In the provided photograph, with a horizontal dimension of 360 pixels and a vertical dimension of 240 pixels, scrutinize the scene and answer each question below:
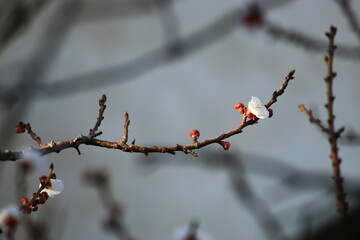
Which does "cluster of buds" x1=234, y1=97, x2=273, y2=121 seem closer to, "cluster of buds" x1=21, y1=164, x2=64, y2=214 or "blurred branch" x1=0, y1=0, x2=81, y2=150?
"cluster of buds" x1=21, y1=164, x2=64, y2=214

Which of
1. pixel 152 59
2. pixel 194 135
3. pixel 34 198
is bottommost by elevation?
pixel 34 198

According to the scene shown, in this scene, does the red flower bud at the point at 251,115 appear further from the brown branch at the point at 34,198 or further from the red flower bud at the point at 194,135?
the brown branch at the point at 34,198

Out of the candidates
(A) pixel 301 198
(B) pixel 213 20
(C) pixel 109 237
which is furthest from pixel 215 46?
(C) pixel 109 237

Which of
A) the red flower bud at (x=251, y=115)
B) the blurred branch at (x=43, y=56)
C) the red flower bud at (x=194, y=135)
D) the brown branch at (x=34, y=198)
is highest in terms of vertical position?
the blurred branch at (x=43, y=56)

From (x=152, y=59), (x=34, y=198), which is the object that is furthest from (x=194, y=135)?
(x=152, y=59)

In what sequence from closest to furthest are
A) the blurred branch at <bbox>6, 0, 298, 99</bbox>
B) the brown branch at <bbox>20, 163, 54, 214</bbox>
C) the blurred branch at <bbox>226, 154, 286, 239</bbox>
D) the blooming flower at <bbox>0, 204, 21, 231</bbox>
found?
the brown branch at <bbox>20, 163, 54, 214</bbox> → the blooming flower at <bbox>0, 204, 21, 231</bbox> → the blurred branch at <bbox>226, 154, 286, 239</bbox> → the blurred branch at <bbox>6, 0, 298, 99</bbox>

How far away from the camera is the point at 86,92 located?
1848 mm

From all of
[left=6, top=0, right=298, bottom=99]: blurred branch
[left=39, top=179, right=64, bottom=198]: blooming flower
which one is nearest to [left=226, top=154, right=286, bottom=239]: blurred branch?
[left=6, top=0, right=298, bottom=99]: blurred branch

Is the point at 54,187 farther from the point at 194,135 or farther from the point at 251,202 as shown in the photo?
the point at 251,202

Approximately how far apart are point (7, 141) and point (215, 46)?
2.91 feet

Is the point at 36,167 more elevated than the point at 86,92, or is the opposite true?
the point at 86,92

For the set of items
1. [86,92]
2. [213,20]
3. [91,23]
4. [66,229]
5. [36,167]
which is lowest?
[36,167]

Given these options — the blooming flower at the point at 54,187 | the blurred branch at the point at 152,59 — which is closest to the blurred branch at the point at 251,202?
the blurred branch at the point at 152,59

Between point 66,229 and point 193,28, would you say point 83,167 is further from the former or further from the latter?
point 193,28
